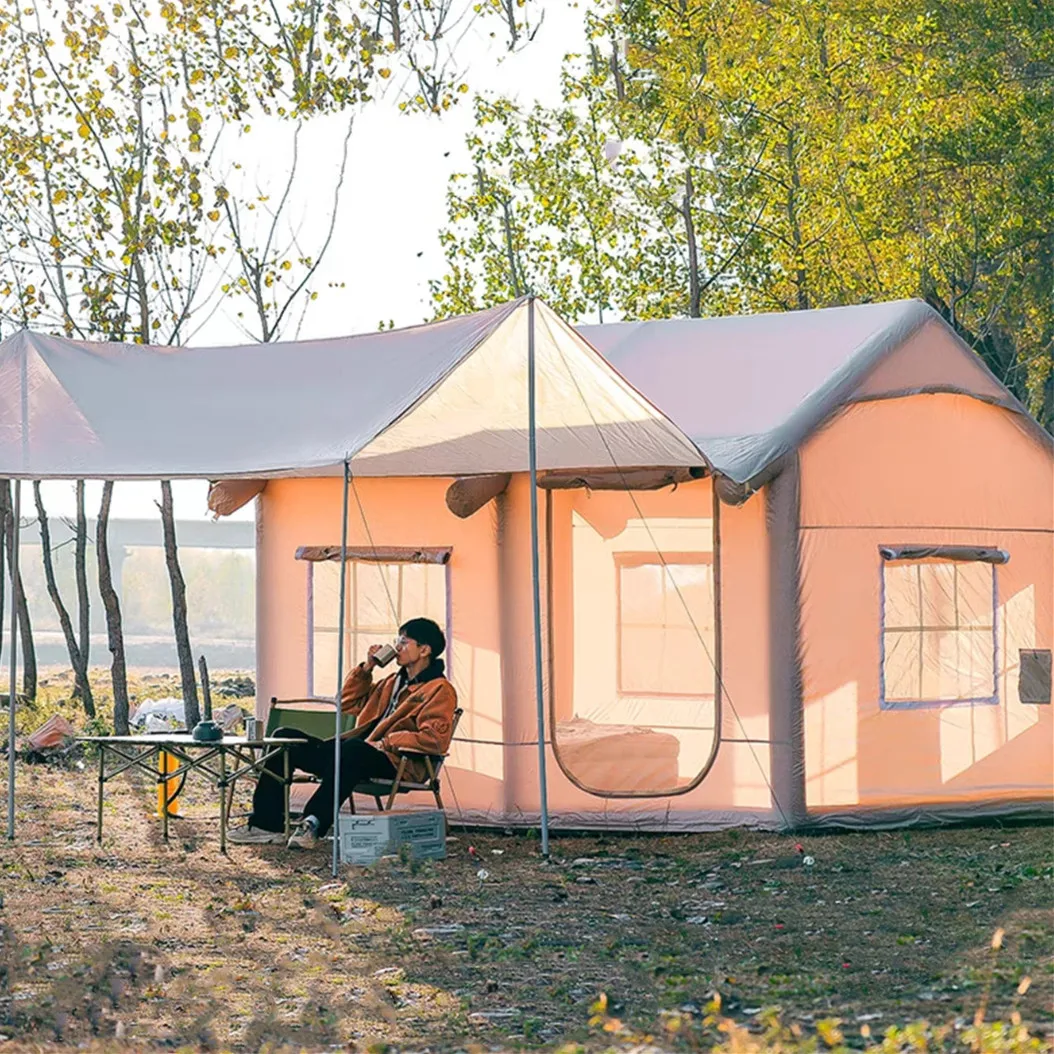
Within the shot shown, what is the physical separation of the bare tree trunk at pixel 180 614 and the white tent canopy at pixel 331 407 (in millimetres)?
5534

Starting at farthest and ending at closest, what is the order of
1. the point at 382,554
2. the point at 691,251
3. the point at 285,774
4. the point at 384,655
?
the point at 691,251 < the point at 382,554 < the point at 384,655 < the point at 285,774

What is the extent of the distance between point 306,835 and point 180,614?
6.62 metres

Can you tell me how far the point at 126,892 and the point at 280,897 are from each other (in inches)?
23.2

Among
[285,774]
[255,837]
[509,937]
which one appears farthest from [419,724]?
[509,937]

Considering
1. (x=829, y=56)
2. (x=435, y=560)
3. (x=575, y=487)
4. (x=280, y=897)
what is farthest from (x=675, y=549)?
(x=829, y=56)

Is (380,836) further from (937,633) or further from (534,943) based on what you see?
(937,633)

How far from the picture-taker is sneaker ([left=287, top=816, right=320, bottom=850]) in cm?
785

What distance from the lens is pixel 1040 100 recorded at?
16.5m

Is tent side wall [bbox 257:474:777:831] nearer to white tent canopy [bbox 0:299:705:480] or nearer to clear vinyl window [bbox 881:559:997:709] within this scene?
white tent canopy [bbox 0:299:705:480]

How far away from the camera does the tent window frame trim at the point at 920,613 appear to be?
8453 millimetres

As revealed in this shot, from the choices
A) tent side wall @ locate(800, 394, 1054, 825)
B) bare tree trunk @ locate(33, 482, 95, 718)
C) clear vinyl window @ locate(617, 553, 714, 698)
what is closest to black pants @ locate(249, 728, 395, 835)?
clear vinyl window @ locate(617, 553, 714, 698)

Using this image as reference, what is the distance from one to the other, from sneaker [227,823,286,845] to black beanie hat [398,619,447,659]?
100 centimetres

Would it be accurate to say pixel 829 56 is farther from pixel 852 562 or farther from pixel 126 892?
pixel 126 892

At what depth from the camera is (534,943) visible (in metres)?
5.93
